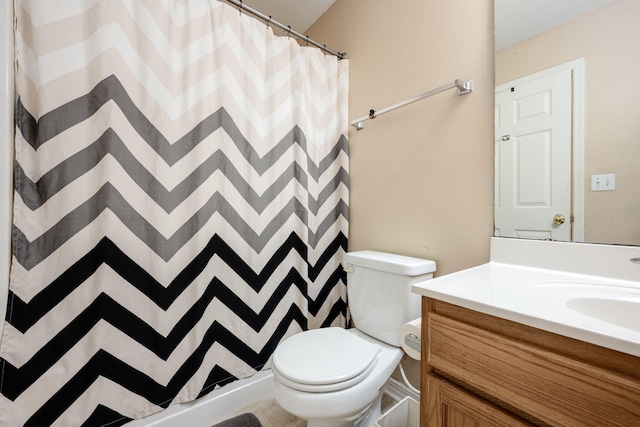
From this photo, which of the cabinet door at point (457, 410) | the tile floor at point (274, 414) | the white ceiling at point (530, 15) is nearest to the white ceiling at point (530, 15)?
the white ceiling at point (530, 15)

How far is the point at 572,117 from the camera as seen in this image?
862 millimetres

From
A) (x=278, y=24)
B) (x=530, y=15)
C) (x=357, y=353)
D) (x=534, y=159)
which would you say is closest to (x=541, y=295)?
(x=534, y=159)

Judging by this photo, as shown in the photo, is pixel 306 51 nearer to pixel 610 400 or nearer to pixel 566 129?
pixel 566 129

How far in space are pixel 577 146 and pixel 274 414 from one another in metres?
1.64

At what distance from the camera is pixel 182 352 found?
118cm

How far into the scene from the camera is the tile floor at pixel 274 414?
125 cm

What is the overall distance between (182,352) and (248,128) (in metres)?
1.08

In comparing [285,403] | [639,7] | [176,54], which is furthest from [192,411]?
[639,7]

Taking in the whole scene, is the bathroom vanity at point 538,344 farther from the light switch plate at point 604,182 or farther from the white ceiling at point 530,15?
the white ceiling at point 530,15

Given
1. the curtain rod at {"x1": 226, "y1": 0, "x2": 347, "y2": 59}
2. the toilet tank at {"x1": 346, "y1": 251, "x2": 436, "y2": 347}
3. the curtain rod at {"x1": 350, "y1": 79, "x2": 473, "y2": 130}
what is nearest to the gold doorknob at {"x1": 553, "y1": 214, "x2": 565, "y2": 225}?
the toilet tank at {"x1": 346, "y1": 251, "x2": 436, "y2": 347}

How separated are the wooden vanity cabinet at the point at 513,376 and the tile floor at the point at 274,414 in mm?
774

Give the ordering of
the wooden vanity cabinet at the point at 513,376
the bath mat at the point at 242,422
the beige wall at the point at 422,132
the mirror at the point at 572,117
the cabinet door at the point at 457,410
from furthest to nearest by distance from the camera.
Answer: the bath mat at the point at 242,422 → the beige wall at the point at 422,132 → the mirror at the point at 572,117 → the cabinet door at the point at 457,410 → the wooden vanity cabinet at the point at 513,376

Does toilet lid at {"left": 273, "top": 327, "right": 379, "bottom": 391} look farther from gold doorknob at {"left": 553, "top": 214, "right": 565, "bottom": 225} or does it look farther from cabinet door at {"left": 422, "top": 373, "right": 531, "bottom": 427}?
gold doorknob at {"left": 553, "top": 214, "right": 565, "bottom": 225}

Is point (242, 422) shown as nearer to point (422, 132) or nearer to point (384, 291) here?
point (384, 291)
